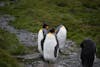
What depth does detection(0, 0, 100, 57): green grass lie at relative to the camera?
64.0 ft

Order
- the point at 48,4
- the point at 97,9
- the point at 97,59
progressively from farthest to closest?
the point at 48,4
the point at 97,9
the point at 97,59

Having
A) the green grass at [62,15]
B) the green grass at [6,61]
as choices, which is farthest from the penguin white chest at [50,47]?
the green grass at [62,15]

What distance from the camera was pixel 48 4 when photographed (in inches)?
1079

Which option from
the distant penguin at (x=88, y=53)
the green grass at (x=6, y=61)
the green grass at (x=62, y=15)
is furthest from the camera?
the green grass at (x=62, y=15)

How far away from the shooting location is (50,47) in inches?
536

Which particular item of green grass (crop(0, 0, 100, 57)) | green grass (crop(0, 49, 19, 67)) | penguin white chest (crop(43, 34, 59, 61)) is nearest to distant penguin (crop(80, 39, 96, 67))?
penguin white chest (crop(43, 34, 59, 61))

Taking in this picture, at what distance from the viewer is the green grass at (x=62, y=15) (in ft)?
64.0

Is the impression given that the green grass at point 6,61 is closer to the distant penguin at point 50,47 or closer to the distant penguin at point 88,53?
the distant penguin at point 50,47

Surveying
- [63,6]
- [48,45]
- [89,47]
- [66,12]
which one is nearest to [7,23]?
[66,12]

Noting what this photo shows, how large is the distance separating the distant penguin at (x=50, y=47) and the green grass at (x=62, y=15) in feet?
8.63

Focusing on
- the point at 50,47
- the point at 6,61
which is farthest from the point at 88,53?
the point at 6,61

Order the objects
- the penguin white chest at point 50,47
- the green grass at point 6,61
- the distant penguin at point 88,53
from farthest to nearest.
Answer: the penguin white chest at point 50,47 < the distant penguin at point 88,53 < the green grass at point 6,61

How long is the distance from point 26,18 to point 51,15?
188 cm

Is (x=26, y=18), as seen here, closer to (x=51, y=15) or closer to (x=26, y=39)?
(x=51, y=15)
